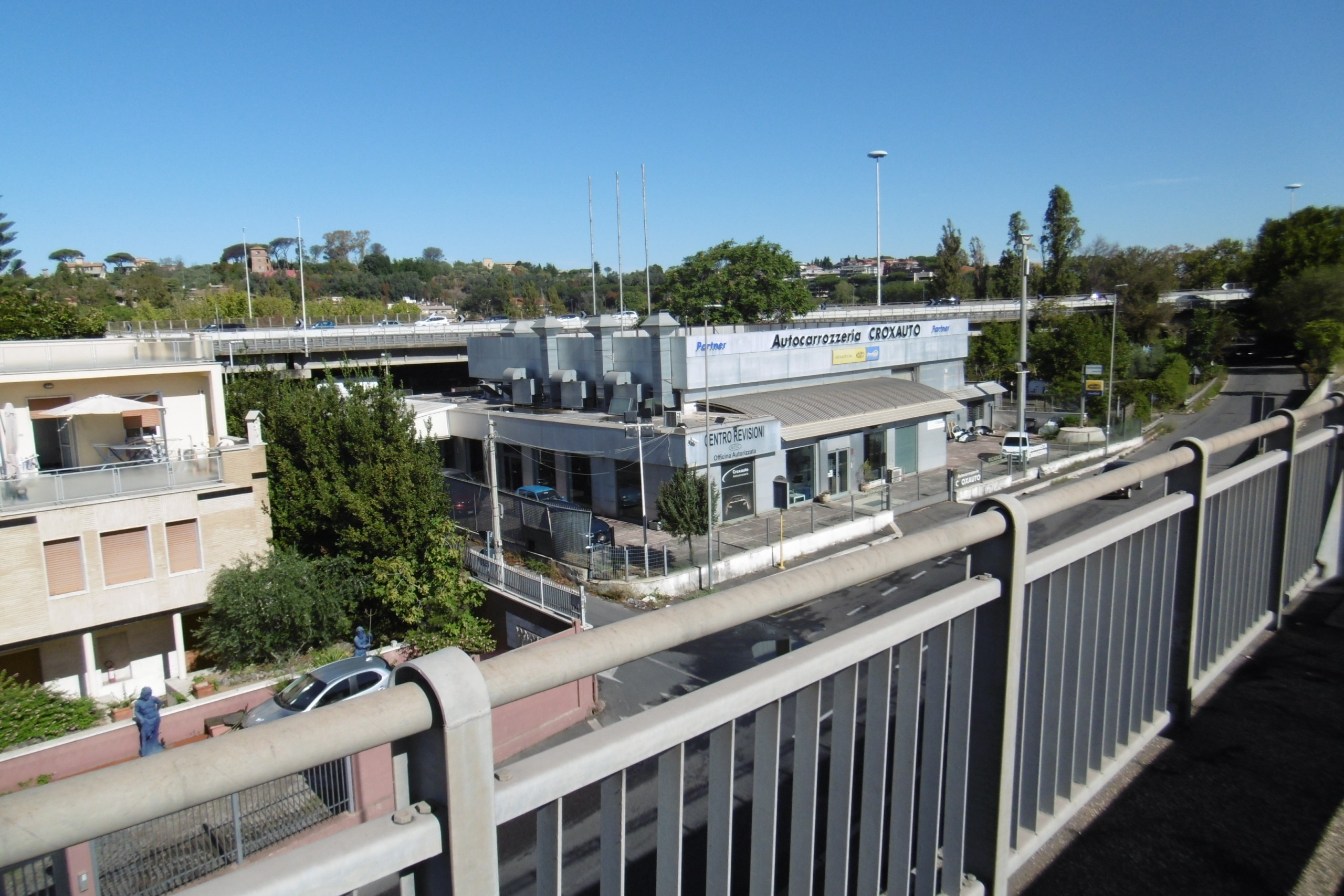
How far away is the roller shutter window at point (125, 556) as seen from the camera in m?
17.8

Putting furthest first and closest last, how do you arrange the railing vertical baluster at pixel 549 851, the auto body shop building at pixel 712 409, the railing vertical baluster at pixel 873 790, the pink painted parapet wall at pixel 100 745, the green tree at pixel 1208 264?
1. the green tree at pixel 1208 264
2. the auto body shop building at pixel 712 409
3. the pink painted parapet wall at pixel 100 745
4. the railing vertical baluster at pixel 873 790
5. the railing vertical baluster at pixel 549 851

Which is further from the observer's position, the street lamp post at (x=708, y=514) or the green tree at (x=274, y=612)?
the street lamp post at (x=708, y=514)

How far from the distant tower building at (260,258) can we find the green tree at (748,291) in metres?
127

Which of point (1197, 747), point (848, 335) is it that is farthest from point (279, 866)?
point (848, 335)

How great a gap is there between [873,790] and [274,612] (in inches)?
704

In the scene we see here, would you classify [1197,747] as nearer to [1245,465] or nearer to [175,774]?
[1245,465]

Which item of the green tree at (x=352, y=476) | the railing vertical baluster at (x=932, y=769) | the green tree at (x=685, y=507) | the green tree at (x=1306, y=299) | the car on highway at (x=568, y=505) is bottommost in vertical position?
the car on highway at (x=568, y=505)

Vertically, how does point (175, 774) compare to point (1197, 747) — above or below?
above

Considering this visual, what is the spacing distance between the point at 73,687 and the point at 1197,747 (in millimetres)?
20616

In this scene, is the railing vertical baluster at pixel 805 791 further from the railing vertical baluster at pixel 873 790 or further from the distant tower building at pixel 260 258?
the distant tower building at pixel 260 258

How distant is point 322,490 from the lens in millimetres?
20172

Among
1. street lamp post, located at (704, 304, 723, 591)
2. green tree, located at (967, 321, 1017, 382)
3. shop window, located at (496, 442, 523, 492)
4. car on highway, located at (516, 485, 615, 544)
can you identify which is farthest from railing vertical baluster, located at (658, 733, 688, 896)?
green tree, located at (967, 321, 1017, 382)

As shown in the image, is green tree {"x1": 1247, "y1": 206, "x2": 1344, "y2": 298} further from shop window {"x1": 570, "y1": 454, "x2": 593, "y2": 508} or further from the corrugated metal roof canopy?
shop window {"x1": 570, "y1": 454, "x2": 593, "y2": 508}

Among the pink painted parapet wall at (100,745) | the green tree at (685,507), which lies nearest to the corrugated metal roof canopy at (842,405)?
the green tree at (685,507)
